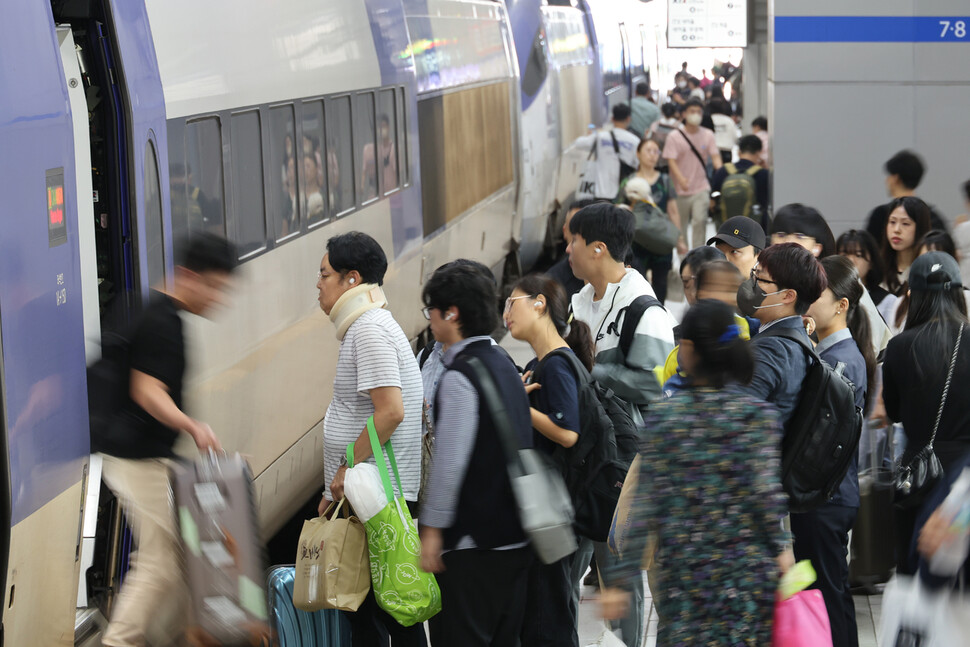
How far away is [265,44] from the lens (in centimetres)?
627

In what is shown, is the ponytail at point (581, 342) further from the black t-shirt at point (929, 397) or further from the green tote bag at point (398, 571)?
the black t-shirt at point (929, 397)

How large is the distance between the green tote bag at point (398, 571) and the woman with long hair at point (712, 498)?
1152 mm

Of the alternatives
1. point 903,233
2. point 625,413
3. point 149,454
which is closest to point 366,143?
point 903,233

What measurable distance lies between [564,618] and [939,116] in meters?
7.50

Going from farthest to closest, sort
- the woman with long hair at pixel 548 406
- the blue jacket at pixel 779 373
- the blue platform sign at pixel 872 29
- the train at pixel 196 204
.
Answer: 1. the blue platform sign at pixel 872 29
2. the woman with long hair at pixel 548 406
3. the blue jacket at pixel 779 373
4. the train at pixel 196 204

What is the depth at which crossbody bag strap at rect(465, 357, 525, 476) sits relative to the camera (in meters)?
4.05

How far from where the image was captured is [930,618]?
3.83m

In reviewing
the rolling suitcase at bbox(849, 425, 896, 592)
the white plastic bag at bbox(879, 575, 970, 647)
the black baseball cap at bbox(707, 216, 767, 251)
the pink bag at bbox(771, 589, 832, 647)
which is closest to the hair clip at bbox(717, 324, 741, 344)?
the pink bag at bbox(771, 589, 832, 647)

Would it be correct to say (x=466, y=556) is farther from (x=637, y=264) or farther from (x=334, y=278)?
(x=637, y=264)

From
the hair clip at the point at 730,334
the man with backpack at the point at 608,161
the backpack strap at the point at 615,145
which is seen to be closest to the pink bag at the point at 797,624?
the hair clip at the point at 730,334

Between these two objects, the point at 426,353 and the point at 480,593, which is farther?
the point at 426,353

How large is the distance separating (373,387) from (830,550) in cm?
171

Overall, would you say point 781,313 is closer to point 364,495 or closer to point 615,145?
point 364,495

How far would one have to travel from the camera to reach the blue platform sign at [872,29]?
10.6m
